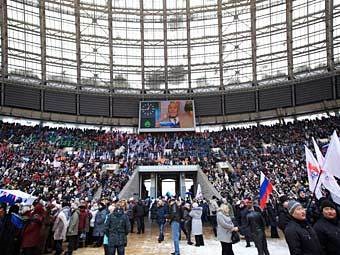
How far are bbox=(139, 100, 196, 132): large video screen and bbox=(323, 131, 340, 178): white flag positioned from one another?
104 feet

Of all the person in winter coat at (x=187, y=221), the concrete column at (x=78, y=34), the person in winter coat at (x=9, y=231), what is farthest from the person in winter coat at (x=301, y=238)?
the concrete column at (x=78, y=34)

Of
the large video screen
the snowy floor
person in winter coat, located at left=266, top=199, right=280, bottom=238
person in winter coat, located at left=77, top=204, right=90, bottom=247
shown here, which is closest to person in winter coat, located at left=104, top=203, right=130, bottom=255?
the snowy floor

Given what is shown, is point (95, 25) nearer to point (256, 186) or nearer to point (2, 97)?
point (2, 97)

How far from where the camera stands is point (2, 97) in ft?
121

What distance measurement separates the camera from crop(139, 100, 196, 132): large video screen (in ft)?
129

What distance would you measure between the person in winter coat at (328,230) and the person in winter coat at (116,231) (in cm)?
409

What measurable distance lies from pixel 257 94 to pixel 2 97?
25.2m

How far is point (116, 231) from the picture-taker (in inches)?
292

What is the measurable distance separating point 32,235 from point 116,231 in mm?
2673

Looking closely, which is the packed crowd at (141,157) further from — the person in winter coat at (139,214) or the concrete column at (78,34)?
the concrete column at (78,34)

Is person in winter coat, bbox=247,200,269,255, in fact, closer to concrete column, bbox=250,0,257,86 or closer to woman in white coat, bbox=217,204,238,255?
woman in white coat, bbox=217,204,238,255

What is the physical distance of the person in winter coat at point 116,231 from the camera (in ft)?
24.3

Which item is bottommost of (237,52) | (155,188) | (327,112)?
(155,188)

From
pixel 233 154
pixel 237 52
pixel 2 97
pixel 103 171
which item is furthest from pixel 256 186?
pixel 2 97
